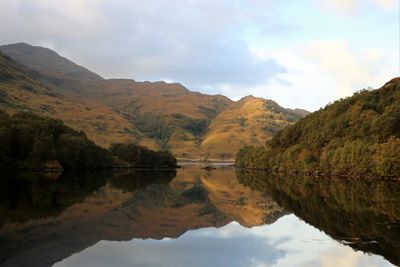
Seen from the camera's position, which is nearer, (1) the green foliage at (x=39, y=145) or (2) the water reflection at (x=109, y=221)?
(2) the water reflection at (x=109, y=221)

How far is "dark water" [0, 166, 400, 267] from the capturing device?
26.3 m

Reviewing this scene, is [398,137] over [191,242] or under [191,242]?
over

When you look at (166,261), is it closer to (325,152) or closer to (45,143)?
(45,143)

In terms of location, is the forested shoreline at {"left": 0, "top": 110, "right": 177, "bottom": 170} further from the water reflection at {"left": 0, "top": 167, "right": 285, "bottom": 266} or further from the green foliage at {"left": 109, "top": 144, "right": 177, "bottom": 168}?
the water reflection at {"left": 0, "top": 167, "right": 285, "bottom": 266}

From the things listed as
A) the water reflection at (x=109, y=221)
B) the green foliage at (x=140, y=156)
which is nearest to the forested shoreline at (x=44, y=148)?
the green foliage at (x=140, y=156)

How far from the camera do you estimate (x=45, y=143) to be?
134 meters

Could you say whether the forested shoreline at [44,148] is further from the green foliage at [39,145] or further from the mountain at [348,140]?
the mountain at [348,140]

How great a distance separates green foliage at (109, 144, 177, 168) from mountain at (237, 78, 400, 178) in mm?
42482

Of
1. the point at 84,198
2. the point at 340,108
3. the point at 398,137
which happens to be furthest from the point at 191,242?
the point at 340,108

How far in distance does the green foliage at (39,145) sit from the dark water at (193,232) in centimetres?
6736

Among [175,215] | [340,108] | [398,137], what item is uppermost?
[340,108]

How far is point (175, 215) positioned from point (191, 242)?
1577 centimetres

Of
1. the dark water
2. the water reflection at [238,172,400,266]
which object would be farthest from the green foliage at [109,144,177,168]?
the dark water

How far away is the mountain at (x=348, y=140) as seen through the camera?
119688mm
